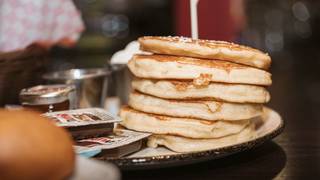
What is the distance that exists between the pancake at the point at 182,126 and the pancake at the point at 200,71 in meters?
0.09

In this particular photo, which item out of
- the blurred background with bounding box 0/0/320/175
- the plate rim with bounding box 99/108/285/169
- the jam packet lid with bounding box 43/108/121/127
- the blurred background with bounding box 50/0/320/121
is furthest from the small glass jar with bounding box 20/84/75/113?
the blurred background with bounding box 50/0/320/121

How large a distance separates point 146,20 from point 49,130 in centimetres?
460

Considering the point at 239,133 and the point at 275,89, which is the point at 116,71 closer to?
the point at 239,133

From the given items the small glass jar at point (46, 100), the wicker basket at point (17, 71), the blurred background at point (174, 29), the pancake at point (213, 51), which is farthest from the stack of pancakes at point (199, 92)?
the blurred background at point (174, 29)

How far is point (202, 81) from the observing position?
1.16m

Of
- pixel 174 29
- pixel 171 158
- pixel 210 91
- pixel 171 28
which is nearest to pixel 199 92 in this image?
pixel 210 91

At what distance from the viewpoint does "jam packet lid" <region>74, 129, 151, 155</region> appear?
1.05 m

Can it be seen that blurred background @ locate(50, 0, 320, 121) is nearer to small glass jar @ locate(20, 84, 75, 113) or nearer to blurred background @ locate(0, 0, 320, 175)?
blurred background @ locate(0, 0, 320, 175)

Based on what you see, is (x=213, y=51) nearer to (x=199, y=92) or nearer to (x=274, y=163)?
(x=199, y=92)

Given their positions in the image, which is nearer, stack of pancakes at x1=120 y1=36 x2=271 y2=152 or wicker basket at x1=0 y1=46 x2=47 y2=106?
stack of pancakes at x1=120 y1=36 x2=271 y2=152

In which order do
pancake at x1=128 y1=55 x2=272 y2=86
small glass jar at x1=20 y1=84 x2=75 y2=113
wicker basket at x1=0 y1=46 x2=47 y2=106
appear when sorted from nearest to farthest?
pancake at x1=128 y1=55 x2=272 y2=86
small glass jar at x1=20 y1=84 x2=75 y2=113
wicker basket at x1=0 y1=46 x2=47 y2=106

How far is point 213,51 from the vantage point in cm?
119

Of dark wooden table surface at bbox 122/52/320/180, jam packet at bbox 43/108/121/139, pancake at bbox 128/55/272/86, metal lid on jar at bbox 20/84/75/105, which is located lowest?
dark wooden table surface at bbox 122/52/320/180

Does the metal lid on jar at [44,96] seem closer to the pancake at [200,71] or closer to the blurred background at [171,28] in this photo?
the pancake at [200,71]
